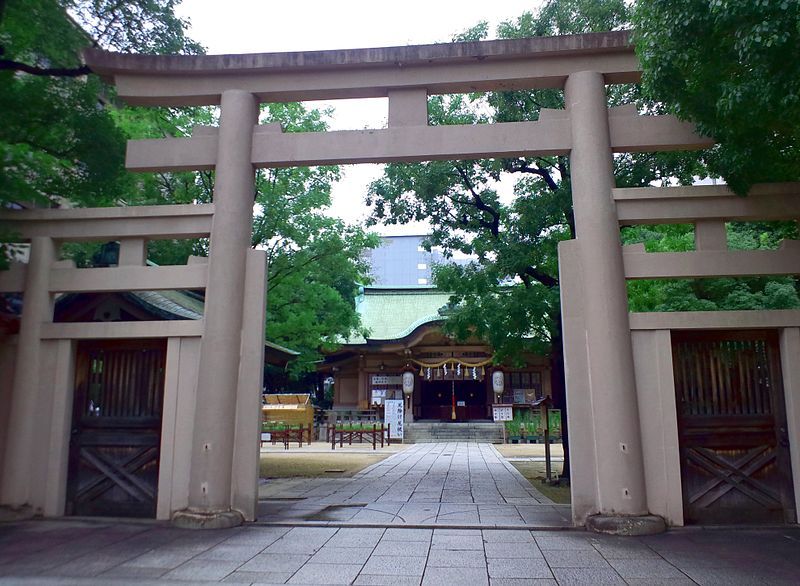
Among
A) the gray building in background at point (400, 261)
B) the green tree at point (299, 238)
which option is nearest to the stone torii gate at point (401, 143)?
the green tree at point (299, 238)

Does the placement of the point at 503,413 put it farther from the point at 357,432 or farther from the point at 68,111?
the point at 68,111

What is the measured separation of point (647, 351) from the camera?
6.98m

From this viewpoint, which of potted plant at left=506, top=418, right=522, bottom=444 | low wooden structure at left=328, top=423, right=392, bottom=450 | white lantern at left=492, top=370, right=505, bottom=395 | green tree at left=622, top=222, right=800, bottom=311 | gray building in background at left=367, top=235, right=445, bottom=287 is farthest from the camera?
gray building in background at left=367, top=235, right=445, bottom=287

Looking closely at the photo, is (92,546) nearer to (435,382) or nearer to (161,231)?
(161,231)

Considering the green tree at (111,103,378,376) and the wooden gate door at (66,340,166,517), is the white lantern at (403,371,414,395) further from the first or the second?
the wooden gate door at (66,340,166,517)

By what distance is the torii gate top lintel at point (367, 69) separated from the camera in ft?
25.0

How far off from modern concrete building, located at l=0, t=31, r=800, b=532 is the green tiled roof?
2398 centimetres

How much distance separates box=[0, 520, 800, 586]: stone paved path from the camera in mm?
4809

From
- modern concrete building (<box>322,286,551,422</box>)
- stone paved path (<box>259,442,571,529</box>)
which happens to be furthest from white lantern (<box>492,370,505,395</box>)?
stone paved path (<box>259,442,571,529</box>)

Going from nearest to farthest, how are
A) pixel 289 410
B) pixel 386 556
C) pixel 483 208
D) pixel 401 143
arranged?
pixel 386 556, pixel 401 143, pixel 483 208, pixel 289 410

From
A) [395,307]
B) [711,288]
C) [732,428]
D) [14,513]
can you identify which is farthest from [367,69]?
[395,307]

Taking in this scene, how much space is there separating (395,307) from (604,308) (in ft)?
91.3

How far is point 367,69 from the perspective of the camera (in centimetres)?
795

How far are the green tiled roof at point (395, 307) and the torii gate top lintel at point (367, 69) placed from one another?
23943 mm
